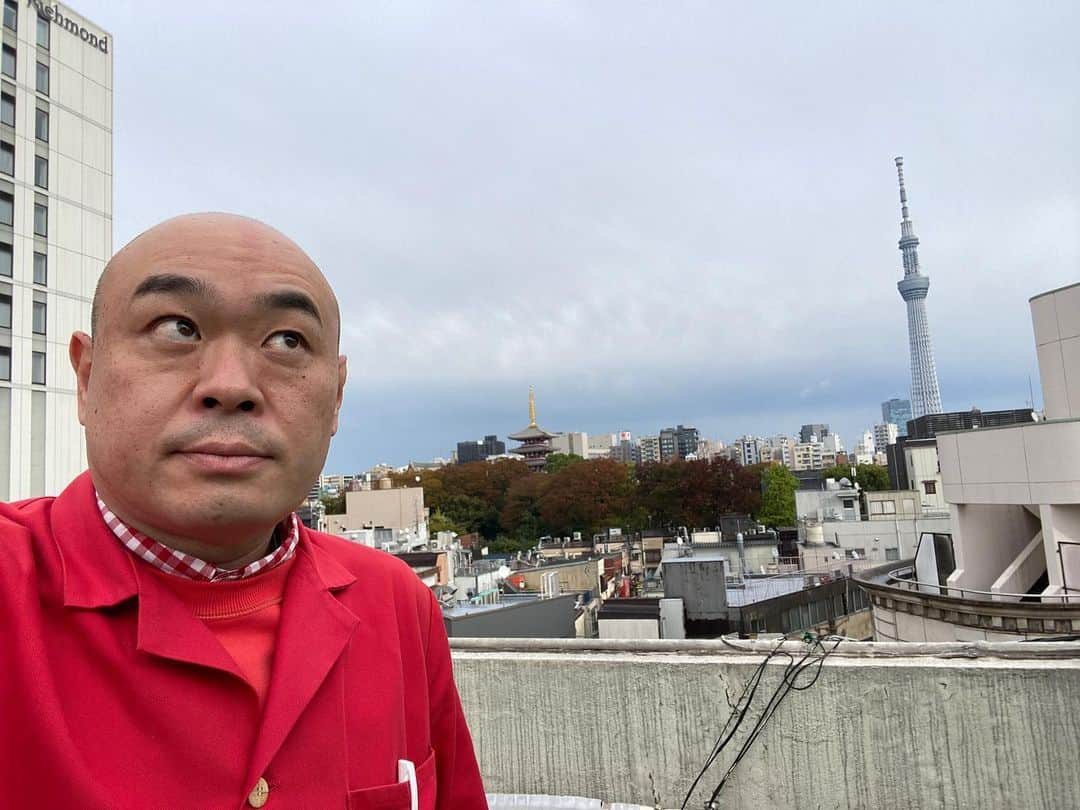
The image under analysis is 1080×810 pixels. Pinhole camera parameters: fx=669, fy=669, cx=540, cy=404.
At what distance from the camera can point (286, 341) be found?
1.28 m

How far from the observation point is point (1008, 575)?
49.0 feet

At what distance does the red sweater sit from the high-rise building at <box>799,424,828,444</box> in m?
193

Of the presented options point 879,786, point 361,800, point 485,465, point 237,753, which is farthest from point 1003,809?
point 485,465

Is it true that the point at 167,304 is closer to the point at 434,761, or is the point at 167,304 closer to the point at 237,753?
the point at 237,753

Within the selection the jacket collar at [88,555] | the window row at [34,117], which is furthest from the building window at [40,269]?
the jacket collar at [88,555]

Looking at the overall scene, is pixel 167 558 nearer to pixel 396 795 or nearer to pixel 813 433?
pixel 396 795

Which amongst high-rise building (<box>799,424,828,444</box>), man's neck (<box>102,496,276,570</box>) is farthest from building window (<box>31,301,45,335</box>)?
high-rise building (<box>799,424,828,444</box>)

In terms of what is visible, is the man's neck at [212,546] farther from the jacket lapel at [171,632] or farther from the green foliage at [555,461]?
the green foliage at [555,461]

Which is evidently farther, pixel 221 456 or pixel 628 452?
pixel 628 452

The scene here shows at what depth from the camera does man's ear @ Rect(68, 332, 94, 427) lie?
128cm

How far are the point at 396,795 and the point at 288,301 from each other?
1.02m

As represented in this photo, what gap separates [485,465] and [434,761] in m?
67.1

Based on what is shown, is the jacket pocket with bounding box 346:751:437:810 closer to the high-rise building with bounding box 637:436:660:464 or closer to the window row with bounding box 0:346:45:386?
the window row with bounding box 0:346:45:386

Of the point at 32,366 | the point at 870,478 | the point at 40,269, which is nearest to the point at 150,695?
the point at 32,366
